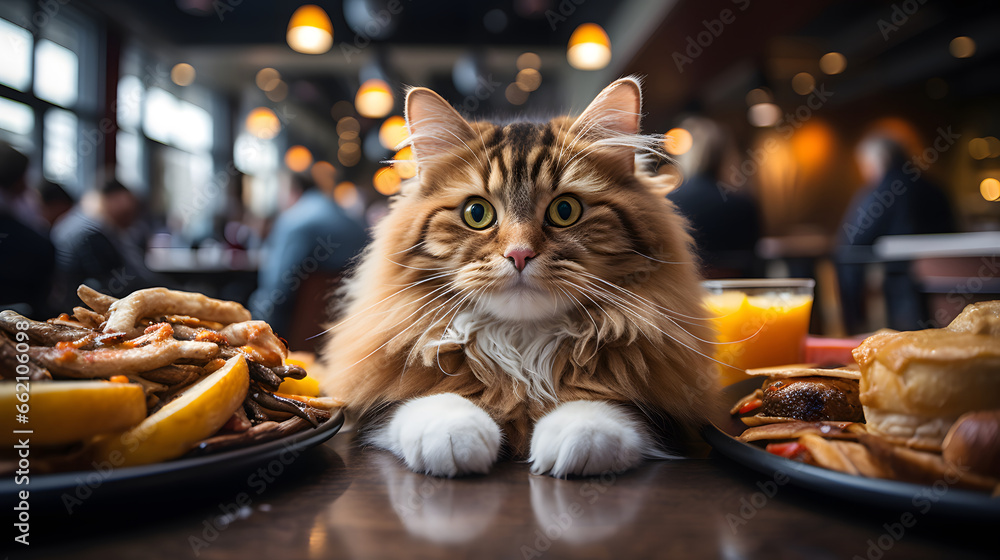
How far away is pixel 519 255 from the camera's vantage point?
0.99m

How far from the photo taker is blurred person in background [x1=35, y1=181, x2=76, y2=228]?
5.12 metres

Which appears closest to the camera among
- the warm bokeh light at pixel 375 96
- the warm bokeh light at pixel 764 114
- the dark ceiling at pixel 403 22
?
the warm bokeh light at pixel 375 96

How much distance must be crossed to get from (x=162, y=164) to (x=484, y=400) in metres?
11.5

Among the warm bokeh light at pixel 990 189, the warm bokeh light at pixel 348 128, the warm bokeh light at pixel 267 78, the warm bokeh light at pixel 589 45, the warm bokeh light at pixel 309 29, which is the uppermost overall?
the warm bokeh light at pixel 267 78

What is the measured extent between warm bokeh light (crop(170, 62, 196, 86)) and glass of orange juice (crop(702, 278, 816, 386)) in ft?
37.8

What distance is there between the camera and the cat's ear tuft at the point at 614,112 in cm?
116

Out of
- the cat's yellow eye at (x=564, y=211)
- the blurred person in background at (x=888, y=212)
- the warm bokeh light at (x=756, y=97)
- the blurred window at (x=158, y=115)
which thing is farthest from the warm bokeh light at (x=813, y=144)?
the blurred window at (x=158, y=115)

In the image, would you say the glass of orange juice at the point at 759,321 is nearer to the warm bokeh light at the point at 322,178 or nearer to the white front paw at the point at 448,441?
the white front paw at the point at 448,441

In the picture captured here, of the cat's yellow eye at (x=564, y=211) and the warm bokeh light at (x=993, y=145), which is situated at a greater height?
the warm bokeh light at (x=993, y=145)

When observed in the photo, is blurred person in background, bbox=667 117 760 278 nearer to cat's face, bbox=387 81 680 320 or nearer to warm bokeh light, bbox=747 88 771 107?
cat's face, bbox=387 81 680 320

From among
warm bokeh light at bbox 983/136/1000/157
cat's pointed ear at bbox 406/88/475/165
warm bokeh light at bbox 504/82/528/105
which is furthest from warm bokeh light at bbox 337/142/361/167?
cat's pointed ear at bbox 406/88/475/165

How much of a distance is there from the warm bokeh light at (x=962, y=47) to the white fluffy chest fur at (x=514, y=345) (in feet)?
35.0

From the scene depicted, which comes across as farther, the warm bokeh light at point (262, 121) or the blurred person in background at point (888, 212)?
the warm bokeh light at point (262, 121)

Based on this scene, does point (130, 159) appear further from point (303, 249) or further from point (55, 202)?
point (303, 249)
